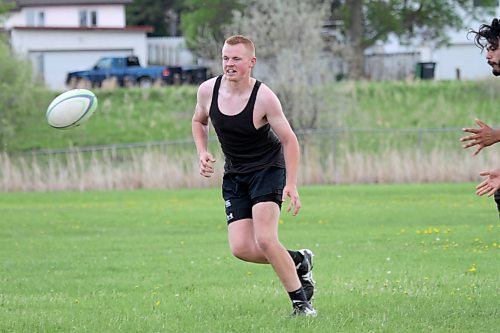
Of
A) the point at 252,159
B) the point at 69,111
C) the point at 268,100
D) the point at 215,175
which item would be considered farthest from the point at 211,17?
the point at 268,100

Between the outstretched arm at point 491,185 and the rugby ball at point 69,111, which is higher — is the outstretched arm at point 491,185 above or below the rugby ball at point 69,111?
below

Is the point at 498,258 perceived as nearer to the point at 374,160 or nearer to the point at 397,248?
the point at 397,248

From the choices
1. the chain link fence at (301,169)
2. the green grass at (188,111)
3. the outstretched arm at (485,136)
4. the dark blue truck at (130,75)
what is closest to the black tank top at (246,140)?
the outstretched arm at (485,136)

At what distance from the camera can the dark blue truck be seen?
170 ft

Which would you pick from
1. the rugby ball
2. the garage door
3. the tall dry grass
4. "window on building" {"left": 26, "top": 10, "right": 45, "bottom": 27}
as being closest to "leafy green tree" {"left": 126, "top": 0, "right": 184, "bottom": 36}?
"window on building" {"left": 26, "top": 10, "right": 45, "bottom": 27}

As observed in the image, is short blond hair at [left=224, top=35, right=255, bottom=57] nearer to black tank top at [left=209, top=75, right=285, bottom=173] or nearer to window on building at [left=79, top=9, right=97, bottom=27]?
black tank top at [left=209, top=75, right=285, bottom=173]

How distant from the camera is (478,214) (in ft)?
66.9

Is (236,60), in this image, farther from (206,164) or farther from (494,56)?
(494,56)

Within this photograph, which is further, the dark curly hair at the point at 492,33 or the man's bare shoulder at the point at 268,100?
the man's bare shoulder at the point at 268,100

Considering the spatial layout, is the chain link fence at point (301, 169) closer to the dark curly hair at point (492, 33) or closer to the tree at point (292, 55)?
the tree at point (292, 55)

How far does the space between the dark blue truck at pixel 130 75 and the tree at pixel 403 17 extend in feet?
29.1

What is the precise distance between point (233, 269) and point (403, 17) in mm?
46514

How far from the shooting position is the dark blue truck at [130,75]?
5172cm

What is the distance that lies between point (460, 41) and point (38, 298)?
53906mm
